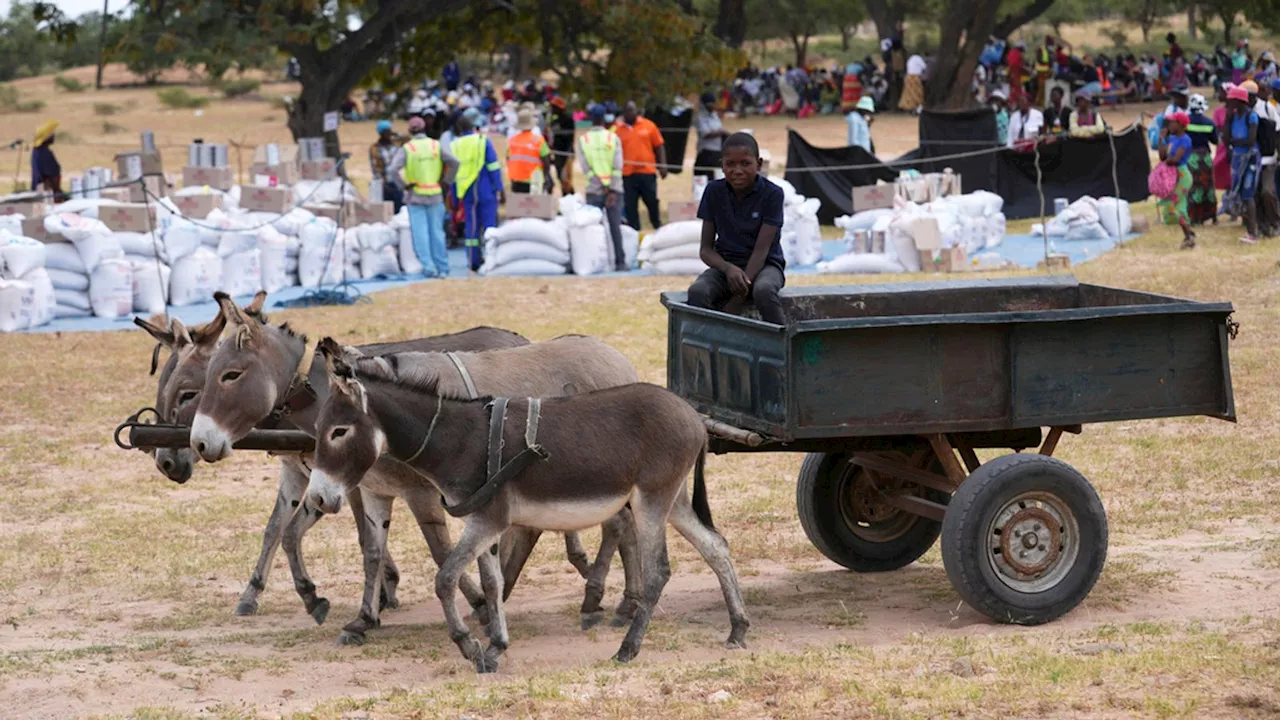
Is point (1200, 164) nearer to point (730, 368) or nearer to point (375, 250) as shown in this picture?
point (375, 250)

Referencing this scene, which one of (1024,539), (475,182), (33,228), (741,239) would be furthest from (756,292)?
(475,182)

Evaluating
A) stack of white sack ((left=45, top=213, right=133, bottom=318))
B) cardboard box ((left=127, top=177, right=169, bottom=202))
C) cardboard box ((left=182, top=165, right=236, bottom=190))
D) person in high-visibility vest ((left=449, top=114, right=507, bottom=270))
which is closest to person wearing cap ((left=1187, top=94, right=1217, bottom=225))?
person in high-visibility vest ((left=449, top=114, right=507, bottom=270))

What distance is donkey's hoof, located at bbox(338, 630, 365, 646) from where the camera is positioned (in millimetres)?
7266

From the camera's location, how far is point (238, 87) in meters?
58.5

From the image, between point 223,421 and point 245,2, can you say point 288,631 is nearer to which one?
point 223,421

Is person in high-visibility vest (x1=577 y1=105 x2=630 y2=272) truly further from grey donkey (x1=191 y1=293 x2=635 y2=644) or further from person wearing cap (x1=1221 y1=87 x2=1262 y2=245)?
grey donkey (x1=191 y1=293 x2=635 y2=644)

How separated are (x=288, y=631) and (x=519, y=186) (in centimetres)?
1554

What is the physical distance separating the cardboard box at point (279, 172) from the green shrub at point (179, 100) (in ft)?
102

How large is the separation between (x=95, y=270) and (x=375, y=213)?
177 inches

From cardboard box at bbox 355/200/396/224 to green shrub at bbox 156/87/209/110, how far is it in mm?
33700

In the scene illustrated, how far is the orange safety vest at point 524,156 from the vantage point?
22391 mm

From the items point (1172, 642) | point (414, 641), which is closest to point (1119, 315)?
point (1172, 642)

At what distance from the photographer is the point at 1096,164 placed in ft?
83.1

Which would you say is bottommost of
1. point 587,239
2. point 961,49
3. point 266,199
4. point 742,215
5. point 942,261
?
point 942,261
